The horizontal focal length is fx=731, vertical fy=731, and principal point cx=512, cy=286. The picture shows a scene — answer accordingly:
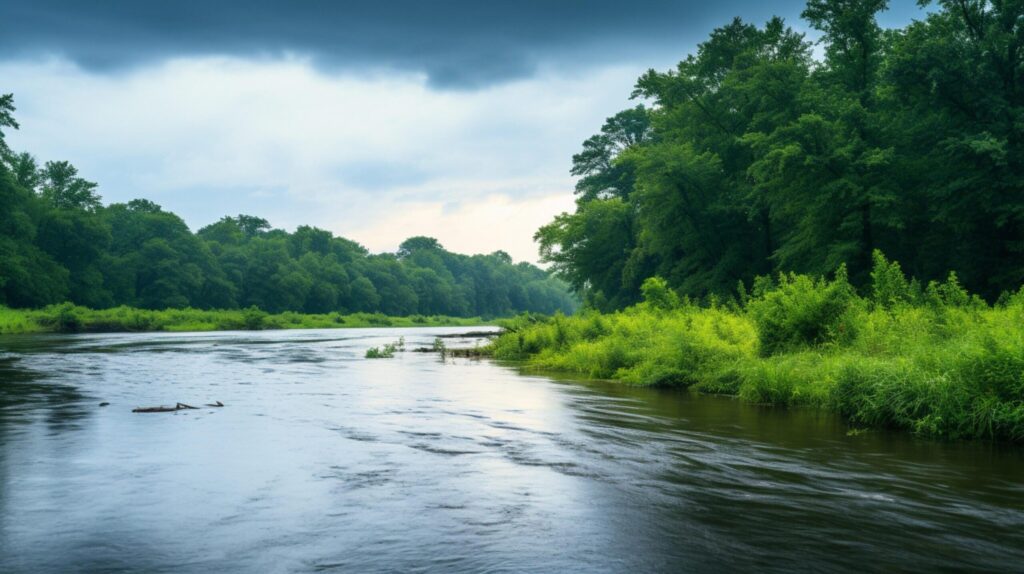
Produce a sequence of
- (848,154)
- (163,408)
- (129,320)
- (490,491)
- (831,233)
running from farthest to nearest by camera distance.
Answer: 1. (129,320)
2. (831,233)
3. (848,154)
4. (163,408)
5. (490,491)

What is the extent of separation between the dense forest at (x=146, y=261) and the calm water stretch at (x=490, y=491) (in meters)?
66.4

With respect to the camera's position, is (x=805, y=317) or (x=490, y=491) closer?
(x=490, y=491)

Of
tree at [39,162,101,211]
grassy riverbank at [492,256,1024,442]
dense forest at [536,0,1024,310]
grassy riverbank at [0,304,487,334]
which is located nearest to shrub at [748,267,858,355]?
grassy riverbank at [492,256,1024,442]

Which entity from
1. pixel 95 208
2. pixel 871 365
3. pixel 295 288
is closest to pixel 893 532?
pixel 871 365

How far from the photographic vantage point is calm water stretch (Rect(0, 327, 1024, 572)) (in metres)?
6.26

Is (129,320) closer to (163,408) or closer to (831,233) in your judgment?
(163,408)

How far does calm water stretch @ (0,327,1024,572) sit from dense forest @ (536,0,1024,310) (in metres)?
16.4

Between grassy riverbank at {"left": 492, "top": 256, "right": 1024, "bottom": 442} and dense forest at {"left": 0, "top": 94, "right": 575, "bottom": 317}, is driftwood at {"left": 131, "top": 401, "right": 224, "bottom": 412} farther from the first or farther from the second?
dense forest at {"left": 0, "top": 94, "right": 575, "bottom": 317}

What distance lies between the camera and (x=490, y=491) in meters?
8.56

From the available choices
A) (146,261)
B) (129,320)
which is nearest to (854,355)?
(129,320)

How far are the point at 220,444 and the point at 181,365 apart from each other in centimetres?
1767

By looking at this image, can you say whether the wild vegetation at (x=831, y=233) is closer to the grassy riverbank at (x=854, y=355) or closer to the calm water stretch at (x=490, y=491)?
the grassy riverbank at (x=854, y=355)

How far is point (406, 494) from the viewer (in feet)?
27.4

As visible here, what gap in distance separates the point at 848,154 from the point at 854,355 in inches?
603
